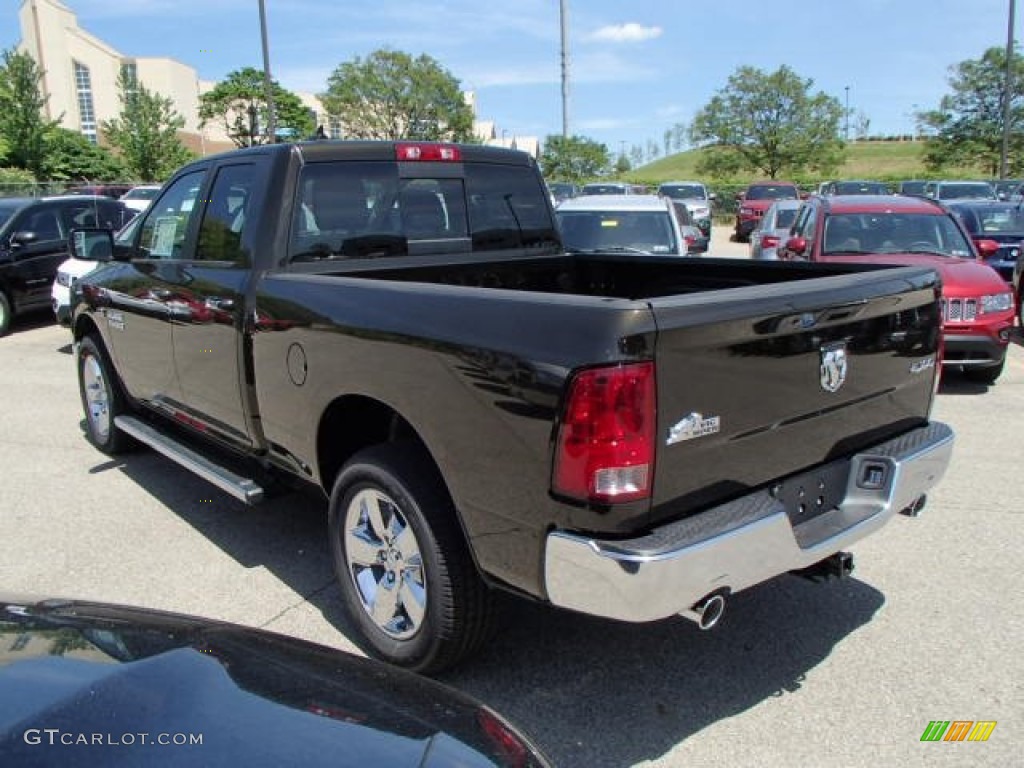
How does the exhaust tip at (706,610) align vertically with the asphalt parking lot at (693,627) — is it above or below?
above

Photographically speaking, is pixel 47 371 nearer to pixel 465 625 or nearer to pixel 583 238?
pixel 583 238

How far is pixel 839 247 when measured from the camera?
9031mm

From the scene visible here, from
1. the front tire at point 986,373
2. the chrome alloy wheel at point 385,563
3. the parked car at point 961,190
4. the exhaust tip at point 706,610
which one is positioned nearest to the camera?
the exhaust tip at point 706,610

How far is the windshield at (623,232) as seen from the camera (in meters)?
10.1

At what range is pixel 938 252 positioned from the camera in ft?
29.0

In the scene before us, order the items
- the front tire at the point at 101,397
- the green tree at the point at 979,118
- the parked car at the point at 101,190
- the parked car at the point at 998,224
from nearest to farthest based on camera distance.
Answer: the front tire at the point at 101,397
the parked car at the point at 998,224
the parked car at the point at 101,190
the green tree at the point at 979,118

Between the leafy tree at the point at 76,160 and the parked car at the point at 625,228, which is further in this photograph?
the leafy tree at the point at 76,160

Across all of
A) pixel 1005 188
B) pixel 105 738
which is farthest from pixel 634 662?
pixel 1005 188

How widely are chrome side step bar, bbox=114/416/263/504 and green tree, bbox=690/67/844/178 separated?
4844 cm

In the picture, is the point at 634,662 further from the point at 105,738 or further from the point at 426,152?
the point at 426,152

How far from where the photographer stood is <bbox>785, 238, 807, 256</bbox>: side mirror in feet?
31.3

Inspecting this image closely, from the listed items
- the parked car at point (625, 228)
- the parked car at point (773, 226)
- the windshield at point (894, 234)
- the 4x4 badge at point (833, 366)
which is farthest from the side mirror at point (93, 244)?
the parked car at point (773, 226)

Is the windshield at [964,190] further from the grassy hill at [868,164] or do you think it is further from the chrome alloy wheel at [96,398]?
the grassy hill at [868,164]

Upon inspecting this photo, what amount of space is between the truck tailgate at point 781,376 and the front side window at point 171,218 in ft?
10.6
